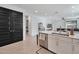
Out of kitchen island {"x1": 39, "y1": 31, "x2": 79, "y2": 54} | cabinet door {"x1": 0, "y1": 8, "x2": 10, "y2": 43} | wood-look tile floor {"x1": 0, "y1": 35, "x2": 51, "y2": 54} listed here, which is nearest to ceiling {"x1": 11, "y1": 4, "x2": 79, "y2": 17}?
kitchen island {"x1": 39, "y1": 31, "x2": 79, "y2": 54}

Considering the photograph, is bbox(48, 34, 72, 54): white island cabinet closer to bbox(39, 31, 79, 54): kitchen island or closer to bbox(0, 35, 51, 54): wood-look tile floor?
bbox(39, 31, 79, 54): kitchen island

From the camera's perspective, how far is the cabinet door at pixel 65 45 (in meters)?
2.87

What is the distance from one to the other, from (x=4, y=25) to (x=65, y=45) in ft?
9.18

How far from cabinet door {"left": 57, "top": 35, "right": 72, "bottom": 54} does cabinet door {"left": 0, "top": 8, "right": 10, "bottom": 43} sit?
235 centimetres

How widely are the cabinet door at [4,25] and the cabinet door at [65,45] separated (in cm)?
235

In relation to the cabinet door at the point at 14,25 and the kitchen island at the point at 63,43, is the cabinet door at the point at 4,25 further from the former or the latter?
the kitchen island at the point at 63,43

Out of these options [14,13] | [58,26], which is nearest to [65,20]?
[58,26]

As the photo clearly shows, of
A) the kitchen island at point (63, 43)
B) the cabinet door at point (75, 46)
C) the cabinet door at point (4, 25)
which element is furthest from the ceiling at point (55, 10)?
the cabinet door at point (4, 25)

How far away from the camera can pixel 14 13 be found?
4.79 meters

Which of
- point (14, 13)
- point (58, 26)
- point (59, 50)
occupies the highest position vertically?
point (14, 13)
